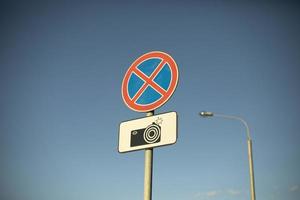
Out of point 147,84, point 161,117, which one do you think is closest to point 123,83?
point 147,84

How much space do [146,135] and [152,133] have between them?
0.07m

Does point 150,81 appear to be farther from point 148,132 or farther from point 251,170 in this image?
point 251,170

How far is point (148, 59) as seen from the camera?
411 cm

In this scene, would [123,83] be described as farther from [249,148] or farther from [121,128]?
[249,148]

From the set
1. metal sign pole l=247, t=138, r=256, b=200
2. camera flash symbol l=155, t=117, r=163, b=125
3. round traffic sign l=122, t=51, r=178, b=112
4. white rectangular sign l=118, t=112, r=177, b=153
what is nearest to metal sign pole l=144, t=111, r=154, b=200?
white rectangular sign l=118, t=112, r=177, b=153

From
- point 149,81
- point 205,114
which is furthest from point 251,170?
point 149,81

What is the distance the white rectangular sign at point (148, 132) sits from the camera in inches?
133

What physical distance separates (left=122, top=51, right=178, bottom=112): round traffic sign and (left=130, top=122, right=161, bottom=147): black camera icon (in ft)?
0.87

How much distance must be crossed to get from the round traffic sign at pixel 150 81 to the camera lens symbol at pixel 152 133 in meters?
0.27

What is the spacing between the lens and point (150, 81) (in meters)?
3.94

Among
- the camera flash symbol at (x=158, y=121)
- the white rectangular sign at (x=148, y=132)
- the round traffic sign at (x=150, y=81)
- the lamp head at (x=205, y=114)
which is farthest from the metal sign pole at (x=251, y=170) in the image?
the camera flash symbol at (x=158, y=121)

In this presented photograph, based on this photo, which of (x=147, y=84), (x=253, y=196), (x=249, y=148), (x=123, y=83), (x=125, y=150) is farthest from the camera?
(x=249, y=148)

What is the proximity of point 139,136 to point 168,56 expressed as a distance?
3.09 ft

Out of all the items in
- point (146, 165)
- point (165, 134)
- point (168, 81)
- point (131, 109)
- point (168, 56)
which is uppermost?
point (168, 56)
